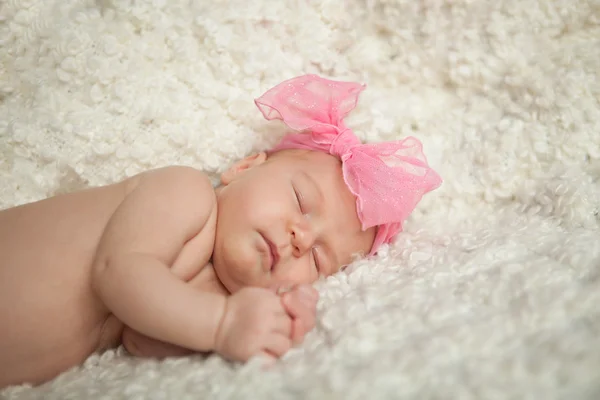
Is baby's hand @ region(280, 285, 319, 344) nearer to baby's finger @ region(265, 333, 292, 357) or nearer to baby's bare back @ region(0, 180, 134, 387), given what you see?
baby's finger @ region(265, 333, 292, 357)

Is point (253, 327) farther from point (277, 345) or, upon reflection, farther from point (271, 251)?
point (271, 251)

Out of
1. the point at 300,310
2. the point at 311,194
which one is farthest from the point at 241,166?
the point at 300,310

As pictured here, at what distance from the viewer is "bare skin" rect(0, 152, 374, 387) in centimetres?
91

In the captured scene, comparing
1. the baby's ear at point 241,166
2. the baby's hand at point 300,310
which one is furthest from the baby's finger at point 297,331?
the baby's ear at point 241,166

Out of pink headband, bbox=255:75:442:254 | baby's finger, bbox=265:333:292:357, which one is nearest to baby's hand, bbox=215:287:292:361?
baby's finger, bbox=265:333:292:357

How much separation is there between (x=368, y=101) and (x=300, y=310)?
2.40ft

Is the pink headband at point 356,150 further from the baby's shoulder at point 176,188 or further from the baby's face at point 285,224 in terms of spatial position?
the baby's shoulder at point 176,188

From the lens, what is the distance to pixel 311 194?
3.93ft

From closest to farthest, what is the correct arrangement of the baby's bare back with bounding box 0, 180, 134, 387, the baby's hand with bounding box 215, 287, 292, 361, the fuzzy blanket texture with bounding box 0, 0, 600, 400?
1. the baby's hand with bounding box 215, 287, 292, 361
2. the baby's bare back with bounding box 0, 180, 134, 387
3. the fuzzy blanket texture with bounding box 0, 0, 600, 400

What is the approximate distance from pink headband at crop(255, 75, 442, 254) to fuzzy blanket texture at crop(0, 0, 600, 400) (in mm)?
96

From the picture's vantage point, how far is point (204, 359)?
3.05 ft

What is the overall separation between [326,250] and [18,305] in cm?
63

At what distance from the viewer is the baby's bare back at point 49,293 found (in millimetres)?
1000

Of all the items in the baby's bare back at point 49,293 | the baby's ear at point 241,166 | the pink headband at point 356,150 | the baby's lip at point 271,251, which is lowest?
the baby's bare back at point 49,293
